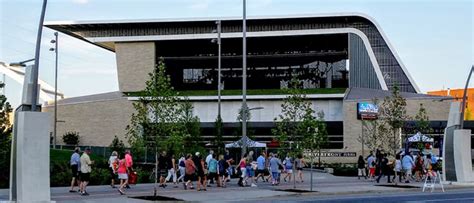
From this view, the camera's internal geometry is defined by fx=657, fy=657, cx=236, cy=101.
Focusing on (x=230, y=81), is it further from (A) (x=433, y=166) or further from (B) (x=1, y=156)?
(B) (x=1, y=156)

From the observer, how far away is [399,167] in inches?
1345

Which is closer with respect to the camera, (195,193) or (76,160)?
(76,160)

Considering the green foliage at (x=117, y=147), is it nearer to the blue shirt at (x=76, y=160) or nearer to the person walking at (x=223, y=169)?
the person walking at (x=223, y=169)

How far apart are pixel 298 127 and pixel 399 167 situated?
8.21 metres

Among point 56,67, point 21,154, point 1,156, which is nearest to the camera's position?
point 21,154

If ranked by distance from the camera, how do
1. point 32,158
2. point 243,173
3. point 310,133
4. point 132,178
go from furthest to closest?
point 243,173 → point 132,178 → point 310,133 → point 32,158

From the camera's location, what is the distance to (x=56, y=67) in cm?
6334

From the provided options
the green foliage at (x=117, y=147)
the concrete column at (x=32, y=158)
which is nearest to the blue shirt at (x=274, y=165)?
the green foliage at (x=117, y=147)

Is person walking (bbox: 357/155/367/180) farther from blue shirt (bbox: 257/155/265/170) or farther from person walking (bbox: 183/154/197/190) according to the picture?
person walking (bbox: 183/154/197/190)

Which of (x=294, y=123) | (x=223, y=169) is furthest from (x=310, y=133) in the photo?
(x=223, y=169)

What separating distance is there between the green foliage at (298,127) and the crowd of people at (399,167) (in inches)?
240

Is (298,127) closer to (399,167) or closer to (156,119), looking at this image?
(156,119)

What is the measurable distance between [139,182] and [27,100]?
12.4 m

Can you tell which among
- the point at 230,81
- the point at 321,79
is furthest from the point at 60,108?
the point at 321,79
